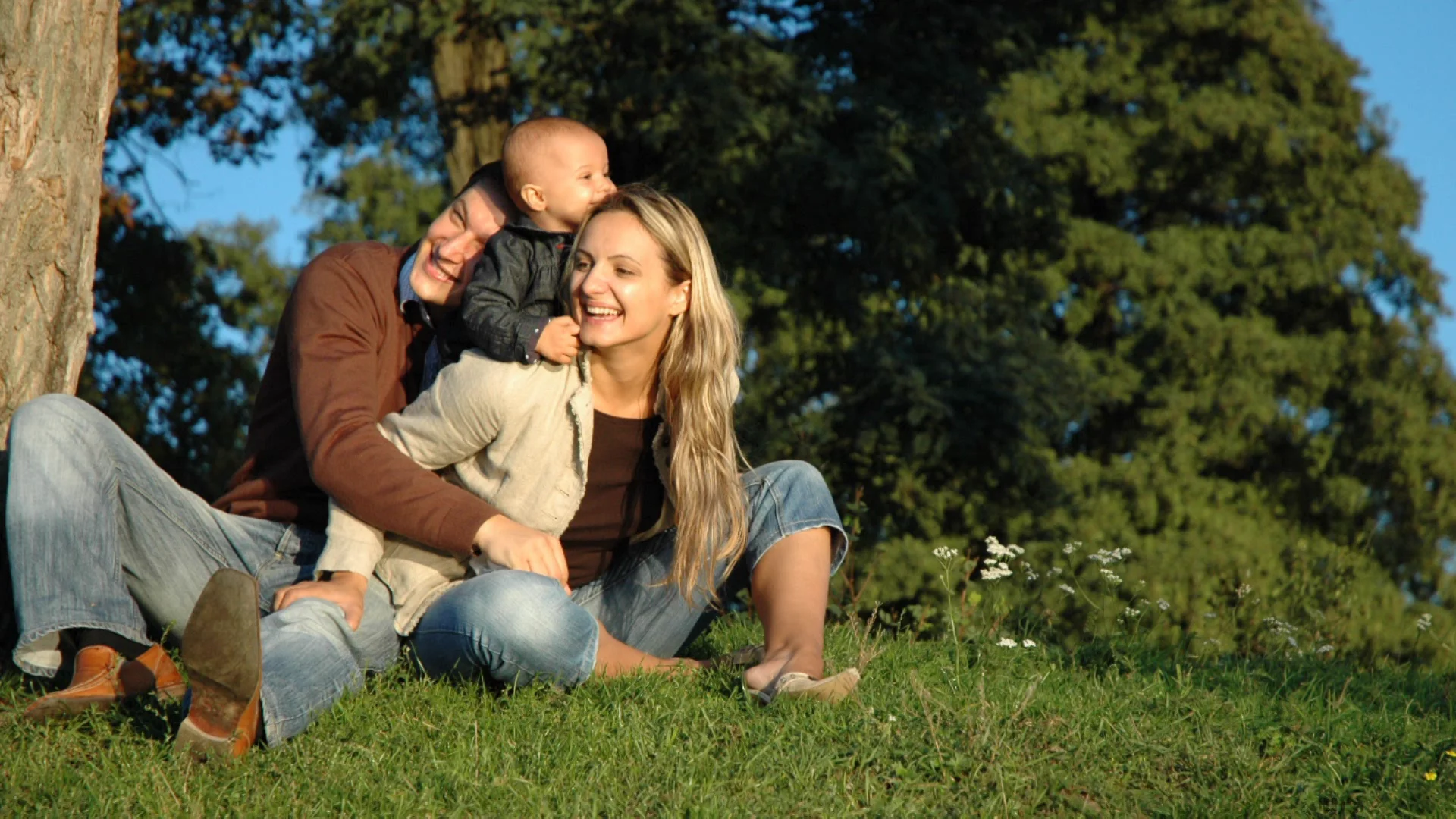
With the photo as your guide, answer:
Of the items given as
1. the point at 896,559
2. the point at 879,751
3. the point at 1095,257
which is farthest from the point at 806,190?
the point at 879,751

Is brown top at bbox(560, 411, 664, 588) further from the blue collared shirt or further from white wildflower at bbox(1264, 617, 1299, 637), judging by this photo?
white wildflower at bbox(1264, 617, 1299, 637)

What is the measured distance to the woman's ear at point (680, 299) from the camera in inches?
158

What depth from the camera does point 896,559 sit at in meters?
10.5

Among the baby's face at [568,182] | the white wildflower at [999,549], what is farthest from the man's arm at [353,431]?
the white wildflower at [999,549]

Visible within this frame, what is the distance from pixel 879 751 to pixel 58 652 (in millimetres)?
2081

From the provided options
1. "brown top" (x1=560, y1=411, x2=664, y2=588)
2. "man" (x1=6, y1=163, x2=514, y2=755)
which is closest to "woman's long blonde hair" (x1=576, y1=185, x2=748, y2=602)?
"brown top" (x1=560, y1=411, x2=664, y2=588)

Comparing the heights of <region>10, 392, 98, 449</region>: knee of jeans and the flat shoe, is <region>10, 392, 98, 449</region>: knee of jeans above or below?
above

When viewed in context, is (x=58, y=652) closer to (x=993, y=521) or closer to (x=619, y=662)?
(x=619, y=662)

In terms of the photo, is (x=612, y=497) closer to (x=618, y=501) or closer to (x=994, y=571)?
(x=618, y=501)

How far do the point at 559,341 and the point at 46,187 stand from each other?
6.22 feet

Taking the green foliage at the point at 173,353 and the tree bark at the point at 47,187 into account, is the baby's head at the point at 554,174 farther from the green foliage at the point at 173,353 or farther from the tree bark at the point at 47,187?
the green foliage at the point at 173,353

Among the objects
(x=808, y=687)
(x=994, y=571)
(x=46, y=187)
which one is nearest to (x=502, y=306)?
(x=808, y=687)

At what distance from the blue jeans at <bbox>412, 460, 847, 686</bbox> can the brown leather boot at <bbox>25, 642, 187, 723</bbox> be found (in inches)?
24.9

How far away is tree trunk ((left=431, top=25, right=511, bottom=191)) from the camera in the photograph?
10586mm
